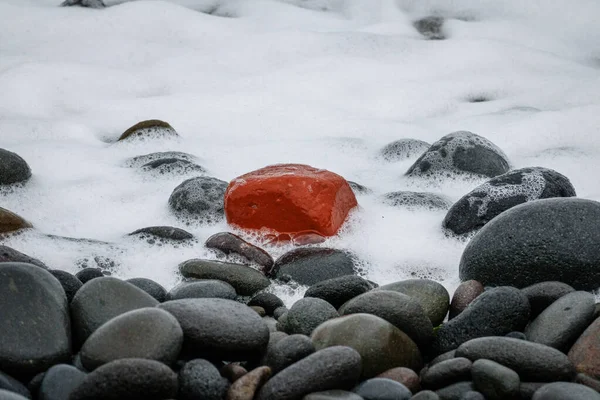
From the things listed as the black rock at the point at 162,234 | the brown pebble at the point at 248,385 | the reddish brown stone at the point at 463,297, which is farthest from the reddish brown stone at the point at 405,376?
the black rock at the point at 162,234

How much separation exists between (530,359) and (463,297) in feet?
2.46

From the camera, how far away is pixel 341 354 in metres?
2.38

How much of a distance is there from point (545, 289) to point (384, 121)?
12.7 ft

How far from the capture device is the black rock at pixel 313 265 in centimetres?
388

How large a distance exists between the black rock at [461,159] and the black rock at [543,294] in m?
2.18

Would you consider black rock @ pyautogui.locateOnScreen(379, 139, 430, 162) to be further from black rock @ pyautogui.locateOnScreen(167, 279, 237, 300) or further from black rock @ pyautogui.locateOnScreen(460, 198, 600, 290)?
black rock @ pyautogui.locateOnScreen(167, 279, 237, 300)

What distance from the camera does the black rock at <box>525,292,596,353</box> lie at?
2.74m

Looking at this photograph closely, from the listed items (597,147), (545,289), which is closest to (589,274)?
(545,289)

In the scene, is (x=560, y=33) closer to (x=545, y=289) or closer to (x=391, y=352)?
(x=545, y=289)

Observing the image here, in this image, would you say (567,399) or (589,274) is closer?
(567,399)

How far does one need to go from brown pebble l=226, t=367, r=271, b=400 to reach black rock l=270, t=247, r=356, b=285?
1.41m

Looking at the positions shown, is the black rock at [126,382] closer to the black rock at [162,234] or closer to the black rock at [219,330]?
the black rock at [219,330]

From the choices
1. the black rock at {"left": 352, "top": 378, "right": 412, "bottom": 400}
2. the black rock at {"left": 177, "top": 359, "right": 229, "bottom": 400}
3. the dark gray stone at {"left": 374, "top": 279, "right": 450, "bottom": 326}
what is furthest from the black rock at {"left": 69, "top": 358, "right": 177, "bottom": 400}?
the dark gray stone at {"left": 374, "top": 279, "right": 450, "bottom": 326}

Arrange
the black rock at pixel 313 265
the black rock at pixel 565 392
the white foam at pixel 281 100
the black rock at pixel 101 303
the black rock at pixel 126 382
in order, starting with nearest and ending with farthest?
the black rock at pixel 126 382 → the black rock at pixel 565 392 → the black rock at pixel 101 303 → the black rock at pixel 313 265 → the white foam at pixel 281 100
